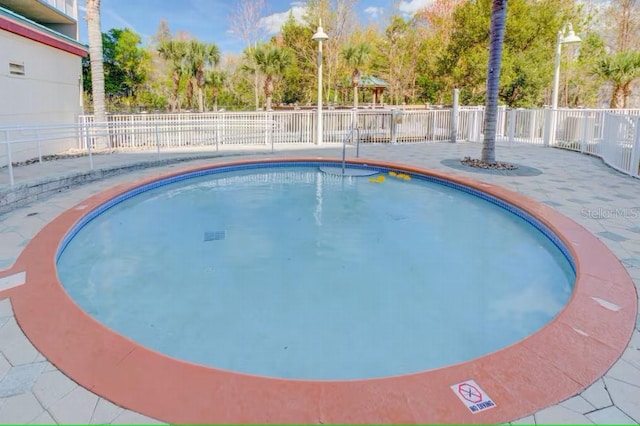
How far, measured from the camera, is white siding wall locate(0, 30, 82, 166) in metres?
9.28

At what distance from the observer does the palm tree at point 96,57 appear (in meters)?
12.0

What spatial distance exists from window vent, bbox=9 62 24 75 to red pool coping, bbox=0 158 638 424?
28.8 feet

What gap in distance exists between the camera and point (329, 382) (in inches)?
85.1

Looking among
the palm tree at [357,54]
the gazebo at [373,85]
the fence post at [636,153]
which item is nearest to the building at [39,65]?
the fence post at [636,153]

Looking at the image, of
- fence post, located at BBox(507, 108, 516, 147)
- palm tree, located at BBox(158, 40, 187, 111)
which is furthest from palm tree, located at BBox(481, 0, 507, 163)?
palm tree, located at BBox(158, 40, 187, 111)

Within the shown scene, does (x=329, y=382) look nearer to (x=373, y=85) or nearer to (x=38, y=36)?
(x=38, y=36)

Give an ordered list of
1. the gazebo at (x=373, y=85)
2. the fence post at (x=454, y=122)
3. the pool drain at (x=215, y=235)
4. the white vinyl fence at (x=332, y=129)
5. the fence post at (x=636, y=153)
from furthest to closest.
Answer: the gazebo at (x=373, y=85) < the fence post at (x=454, y=122) < the white vinyl fence at (x=332, y=129) < the fence post at (x=636, y=153) < the pool drain at (x=215, y=235)

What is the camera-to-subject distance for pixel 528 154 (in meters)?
11.2

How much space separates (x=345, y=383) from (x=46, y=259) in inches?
121

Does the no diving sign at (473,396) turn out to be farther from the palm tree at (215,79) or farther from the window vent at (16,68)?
the palm tree at (215,79)

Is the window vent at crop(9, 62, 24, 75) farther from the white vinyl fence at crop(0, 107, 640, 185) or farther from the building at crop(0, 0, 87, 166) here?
the white vinyl fence at crop(0, 107, 640, 185)

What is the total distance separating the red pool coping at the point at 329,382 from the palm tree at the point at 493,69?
6601mm

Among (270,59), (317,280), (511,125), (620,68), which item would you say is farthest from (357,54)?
(317,280)

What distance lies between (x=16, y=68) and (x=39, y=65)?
1.03 metres
